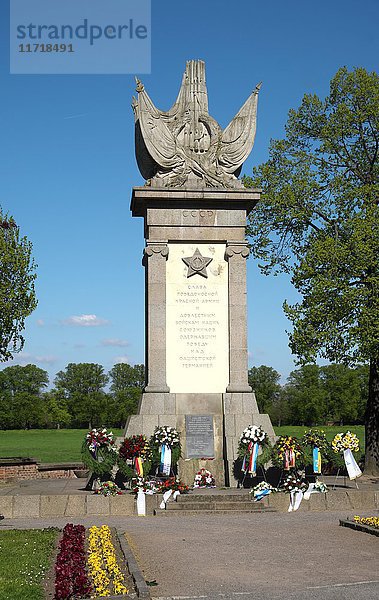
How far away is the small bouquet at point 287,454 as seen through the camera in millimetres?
17344

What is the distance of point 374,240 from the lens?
23.9 meters

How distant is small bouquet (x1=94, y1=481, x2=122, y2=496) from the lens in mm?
16438

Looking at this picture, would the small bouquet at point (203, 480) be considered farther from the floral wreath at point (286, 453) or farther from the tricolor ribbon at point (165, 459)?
the floral wreath at point (286, 453)

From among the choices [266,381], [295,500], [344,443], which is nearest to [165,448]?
[295,500]

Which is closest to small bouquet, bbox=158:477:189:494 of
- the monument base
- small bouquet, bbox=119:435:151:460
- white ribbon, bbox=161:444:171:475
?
white ribbon, bbox=161:444:171:475

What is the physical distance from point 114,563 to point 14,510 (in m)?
6.38

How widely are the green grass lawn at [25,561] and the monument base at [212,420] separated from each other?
5.92 meters

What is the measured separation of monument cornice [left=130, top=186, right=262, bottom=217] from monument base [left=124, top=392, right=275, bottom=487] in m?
4.97

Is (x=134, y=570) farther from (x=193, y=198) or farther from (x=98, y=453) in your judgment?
(x=193, y=198)

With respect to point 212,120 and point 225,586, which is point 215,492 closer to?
point 225,586

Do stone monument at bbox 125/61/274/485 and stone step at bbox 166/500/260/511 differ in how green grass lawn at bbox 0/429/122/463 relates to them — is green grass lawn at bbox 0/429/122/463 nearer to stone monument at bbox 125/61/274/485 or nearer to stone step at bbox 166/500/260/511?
stone monument at bbox 125/61/274/485

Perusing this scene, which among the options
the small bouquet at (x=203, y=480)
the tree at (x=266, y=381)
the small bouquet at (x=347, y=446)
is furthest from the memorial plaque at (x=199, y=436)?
the tree at (x=266, y=381)

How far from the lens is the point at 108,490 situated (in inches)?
650

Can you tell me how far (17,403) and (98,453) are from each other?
81.2 m
